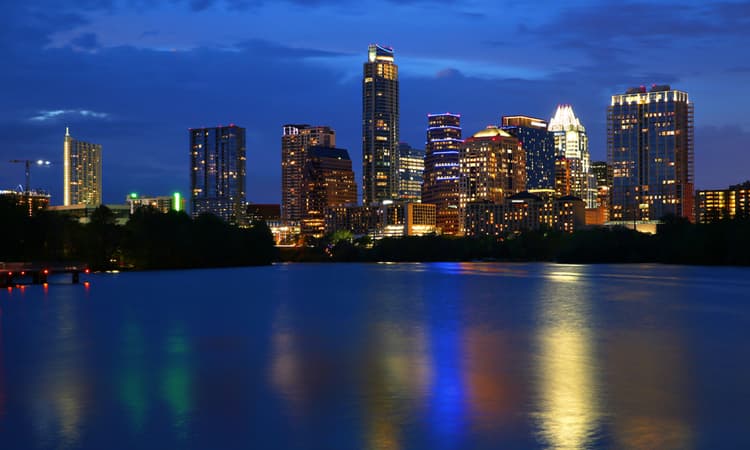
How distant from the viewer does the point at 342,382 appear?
2502 centimetres

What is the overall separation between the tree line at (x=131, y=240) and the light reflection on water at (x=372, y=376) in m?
50.0

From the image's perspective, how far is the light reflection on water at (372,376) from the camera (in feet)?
60.6

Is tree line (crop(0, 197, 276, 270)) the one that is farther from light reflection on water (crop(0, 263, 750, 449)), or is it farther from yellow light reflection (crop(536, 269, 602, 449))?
yellow light reflection (crop(536, 269, 602, 449))

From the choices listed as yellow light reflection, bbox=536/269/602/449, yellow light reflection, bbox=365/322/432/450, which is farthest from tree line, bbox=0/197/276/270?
yellow light reflection, bbox=536/269/602/449

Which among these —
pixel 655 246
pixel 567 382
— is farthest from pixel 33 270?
pixel 655 246

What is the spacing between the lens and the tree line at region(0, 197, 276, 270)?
102 meters

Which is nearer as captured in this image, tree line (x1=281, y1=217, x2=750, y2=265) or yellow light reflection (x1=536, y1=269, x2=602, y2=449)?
yellow light reflection (x1=536, y1=269, x2=602, y2=449)

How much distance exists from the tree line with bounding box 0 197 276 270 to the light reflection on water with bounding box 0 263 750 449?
49968mm

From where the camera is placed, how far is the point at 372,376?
26.2 metres

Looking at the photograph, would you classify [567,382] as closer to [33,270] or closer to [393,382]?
[393,382]

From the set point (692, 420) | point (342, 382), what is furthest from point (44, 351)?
point (692, 420)

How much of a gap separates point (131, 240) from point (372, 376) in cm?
10799

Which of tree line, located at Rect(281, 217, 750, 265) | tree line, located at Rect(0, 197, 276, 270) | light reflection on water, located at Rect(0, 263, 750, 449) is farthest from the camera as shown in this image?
tree line, located at Rect(281, 217, 750, 265)

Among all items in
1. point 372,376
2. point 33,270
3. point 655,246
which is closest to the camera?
point 372,376
